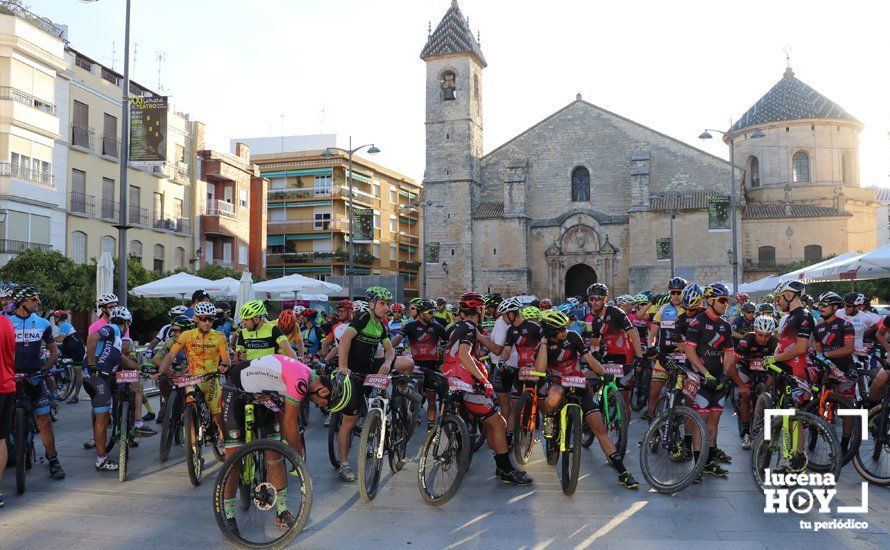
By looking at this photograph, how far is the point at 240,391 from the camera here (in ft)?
18.1

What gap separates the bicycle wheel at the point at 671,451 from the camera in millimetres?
6598

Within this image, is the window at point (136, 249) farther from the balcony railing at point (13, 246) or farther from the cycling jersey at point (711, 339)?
the cycling jersey at point (711, 339)

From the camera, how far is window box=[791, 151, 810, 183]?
47.3 meters

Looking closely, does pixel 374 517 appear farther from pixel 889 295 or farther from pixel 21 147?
pixel 889 295

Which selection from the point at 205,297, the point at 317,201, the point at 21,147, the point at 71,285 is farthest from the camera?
the point at 317,201

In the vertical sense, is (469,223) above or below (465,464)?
above

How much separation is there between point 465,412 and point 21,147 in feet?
77.4

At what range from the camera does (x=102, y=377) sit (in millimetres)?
7617

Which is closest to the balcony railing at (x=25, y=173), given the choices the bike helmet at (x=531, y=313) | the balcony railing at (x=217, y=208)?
the balcony railing at (x=217, y=208)

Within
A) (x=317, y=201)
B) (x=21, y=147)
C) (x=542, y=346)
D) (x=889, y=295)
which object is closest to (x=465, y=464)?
(x=542, y=346)

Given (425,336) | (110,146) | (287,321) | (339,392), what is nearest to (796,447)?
(339,392)

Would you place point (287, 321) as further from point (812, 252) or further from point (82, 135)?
point (812, 252)

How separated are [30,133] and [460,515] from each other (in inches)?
977

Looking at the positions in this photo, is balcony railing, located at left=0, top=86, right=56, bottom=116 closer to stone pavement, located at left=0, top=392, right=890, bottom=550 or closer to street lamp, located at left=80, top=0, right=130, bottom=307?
street lamp, located at left=80, top=0, right=130, bottom=307
